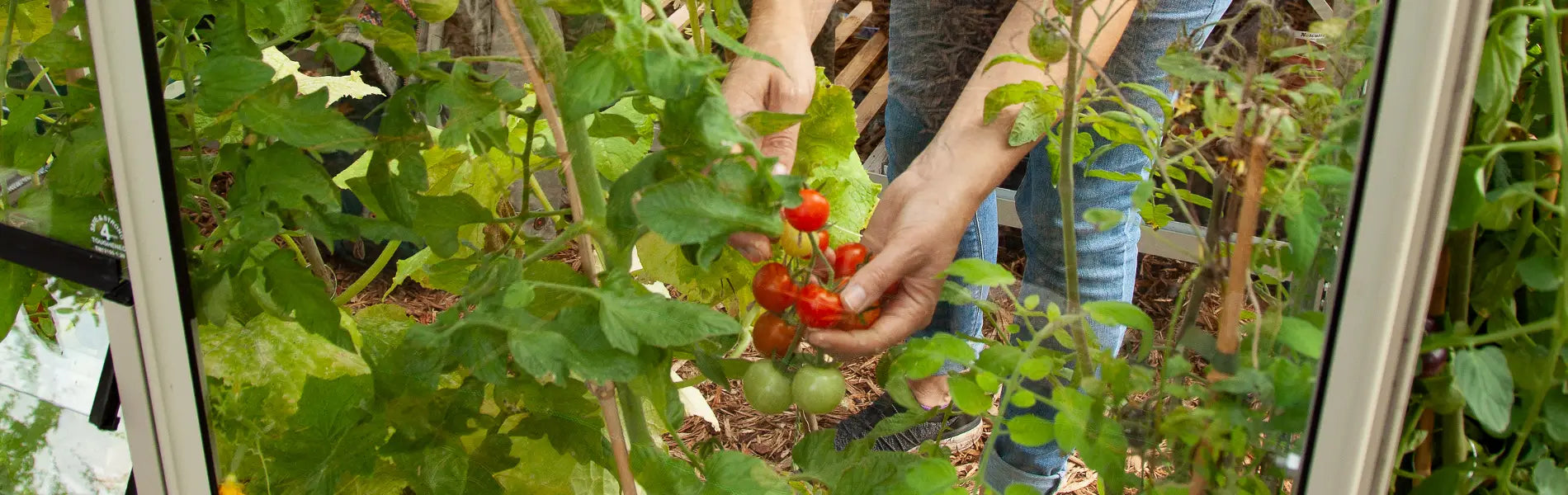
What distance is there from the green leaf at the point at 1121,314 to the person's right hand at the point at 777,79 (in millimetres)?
269

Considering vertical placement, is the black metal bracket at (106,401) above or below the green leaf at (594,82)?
below

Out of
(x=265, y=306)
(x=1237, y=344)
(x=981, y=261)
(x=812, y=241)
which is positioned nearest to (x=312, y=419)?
(x=265, y=306)

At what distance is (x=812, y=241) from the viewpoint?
785 millimetres

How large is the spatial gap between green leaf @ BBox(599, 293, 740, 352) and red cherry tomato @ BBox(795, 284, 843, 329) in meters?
0.13

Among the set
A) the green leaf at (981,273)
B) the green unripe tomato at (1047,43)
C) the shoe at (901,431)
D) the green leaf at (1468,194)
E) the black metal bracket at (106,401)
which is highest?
the green unripe tomato at (1047,43)

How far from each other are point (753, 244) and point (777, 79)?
0.54 feet

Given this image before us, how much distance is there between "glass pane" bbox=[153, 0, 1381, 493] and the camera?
1.96ft

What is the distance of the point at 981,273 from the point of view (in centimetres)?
71

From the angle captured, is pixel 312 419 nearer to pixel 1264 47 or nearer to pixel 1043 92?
pixel 1043 92

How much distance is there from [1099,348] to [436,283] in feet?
1.72

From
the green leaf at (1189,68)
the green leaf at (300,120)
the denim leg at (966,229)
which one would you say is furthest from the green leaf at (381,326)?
the green leaf at (1189,68)

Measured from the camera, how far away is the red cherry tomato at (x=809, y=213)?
0.75 meters

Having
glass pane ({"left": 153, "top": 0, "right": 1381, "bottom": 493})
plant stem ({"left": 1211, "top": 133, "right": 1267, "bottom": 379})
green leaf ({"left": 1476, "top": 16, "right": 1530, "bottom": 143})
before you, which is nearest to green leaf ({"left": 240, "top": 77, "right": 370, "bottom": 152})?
glass pane ({"left": 153, "top": 0, "right": 1381, "bottom": 493})

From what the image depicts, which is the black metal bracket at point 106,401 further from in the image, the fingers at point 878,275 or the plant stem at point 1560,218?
the plant stem at point 1560,218
